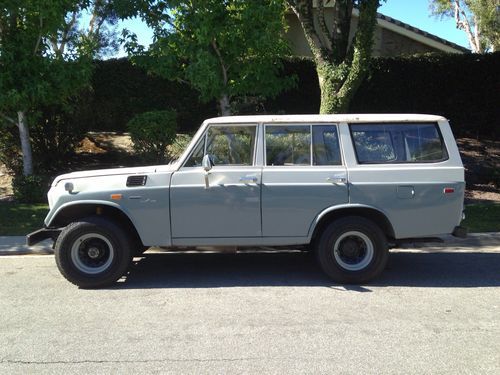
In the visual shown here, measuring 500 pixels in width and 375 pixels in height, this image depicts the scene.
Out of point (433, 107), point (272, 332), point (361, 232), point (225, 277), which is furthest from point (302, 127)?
point (433, 107)

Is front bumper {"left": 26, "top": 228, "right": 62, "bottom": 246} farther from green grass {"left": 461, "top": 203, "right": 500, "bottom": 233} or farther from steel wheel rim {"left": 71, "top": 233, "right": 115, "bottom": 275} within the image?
green grass {"left": 461, "top": 203, "right": 500, "bottom": 233}

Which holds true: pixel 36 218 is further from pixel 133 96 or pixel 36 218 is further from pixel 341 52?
pixel 341 52

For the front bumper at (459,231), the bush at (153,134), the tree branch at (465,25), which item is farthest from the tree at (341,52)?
the tree branch at (465,25)

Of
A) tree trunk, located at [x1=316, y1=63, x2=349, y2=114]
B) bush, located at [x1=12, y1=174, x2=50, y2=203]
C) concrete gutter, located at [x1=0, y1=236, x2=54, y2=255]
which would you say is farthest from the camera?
tree trunk, located at [x1=316, y1=63, x2=349, y2=114]

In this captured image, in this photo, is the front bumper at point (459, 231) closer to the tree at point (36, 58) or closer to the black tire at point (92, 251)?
the black tire at point (92, 251)

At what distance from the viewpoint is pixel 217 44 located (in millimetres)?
10875

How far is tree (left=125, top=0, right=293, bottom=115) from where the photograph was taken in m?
10.2

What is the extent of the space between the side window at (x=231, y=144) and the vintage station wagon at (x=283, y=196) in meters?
0.01

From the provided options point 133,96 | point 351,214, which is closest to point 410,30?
point 133,96

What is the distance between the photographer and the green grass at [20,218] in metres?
8.95

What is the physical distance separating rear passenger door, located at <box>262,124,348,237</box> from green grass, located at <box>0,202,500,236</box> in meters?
3.83

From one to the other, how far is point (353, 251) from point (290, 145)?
4.60 feet

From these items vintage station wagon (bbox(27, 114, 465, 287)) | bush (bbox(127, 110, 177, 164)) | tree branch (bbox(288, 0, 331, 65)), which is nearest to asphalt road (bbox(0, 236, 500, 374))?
vintage station wagon (bbox(27, 114, 465, 287))

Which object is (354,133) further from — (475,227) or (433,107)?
(433,107)
